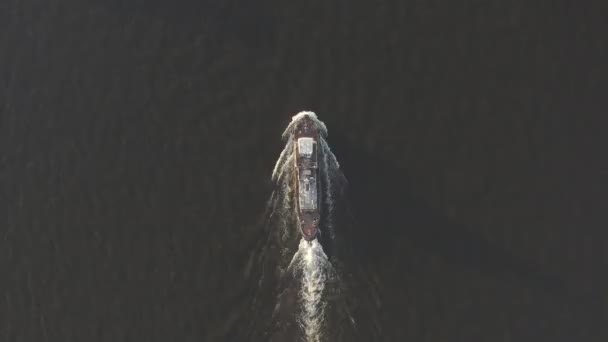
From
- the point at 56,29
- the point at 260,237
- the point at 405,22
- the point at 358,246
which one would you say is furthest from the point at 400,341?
the point at 56,29

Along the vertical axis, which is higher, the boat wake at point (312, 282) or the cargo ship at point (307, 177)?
the cargo ship at point (307, 177)

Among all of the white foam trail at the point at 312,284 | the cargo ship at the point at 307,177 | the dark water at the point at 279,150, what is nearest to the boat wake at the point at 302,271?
the white foam trail at the point at 312,284

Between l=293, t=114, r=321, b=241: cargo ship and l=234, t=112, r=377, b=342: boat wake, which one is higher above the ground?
l=293, t=114, r=321, b=241: cargo ship

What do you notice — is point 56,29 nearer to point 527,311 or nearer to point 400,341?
point 400,341

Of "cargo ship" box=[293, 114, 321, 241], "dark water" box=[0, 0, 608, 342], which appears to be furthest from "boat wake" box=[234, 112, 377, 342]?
"dark water" box=[0, 0, 608, 342]

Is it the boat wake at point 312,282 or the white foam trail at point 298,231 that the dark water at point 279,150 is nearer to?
the white foam trail at point 298,231

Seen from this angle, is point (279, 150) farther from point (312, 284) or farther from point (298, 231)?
point (312, 284)

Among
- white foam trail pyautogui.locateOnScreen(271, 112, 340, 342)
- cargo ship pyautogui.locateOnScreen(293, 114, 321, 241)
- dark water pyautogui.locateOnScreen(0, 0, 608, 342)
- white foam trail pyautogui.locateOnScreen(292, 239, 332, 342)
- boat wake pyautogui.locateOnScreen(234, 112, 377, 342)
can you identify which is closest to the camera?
boat wake pyautogui.locateOnScreen(234, 112, 377, 342)

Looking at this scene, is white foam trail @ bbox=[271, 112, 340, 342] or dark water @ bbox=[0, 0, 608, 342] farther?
dark water @ bbox=[0, 0, 608, 342]

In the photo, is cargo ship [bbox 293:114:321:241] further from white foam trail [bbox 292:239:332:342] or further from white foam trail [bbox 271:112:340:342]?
white foam trail [bbox 292:239:332:342]
